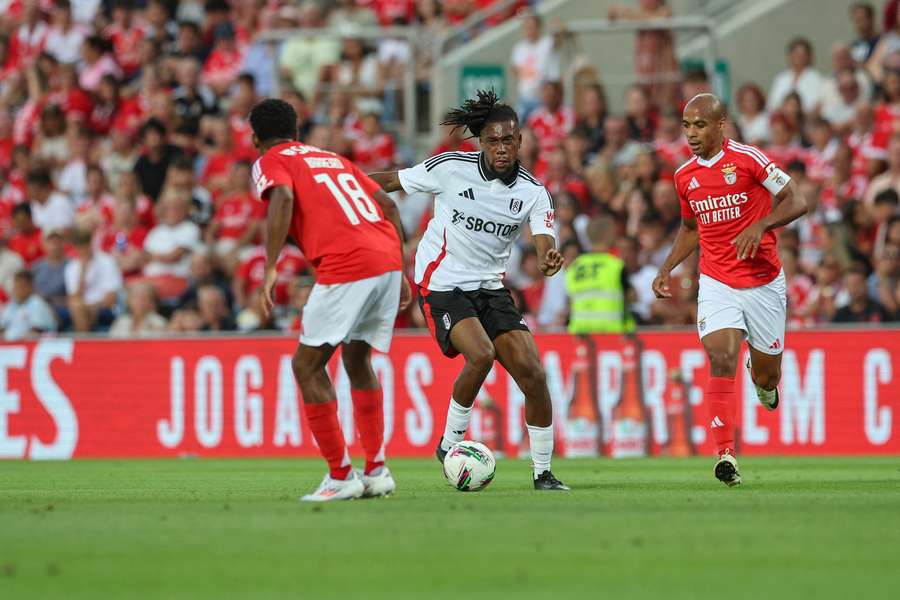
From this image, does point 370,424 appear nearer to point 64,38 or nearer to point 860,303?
point 860,303

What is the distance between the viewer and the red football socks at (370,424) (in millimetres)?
8859

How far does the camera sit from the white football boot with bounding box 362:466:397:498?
886 centimetres

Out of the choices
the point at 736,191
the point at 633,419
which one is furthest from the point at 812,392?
the point at 736,191

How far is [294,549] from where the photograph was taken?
6.22 metres

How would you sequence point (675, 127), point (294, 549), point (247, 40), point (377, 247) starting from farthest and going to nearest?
point (247, 40)
point (675, 127)
point (377, 247)
point (294, 549)

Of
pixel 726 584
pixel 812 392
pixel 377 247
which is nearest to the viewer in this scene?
pixel 726 584

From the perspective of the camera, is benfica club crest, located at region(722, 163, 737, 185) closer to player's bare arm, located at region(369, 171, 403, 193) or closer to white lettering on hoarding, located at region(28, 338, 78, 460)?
player's bare arm, located at region(369, 171, 403, 193)

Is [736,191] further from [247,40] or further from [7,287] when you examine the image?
[247,40]

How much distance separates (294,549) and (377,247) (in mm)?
2841

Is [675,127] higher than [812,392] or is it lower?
higher

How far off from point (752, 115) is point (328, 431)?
11539mm

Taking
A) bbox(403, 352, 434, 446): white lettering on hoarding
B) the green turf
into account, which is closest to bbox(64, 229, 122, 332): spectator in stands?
bbox(403, 352, 434, 446): white lettering on hoarding

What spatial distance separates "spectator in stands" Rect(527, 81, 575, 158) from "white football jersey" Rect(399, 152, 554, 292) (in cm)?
946

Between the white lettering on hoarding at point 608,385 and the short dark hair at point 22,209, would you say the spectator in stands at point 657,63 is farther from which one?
the short dark hair at point 22,209
